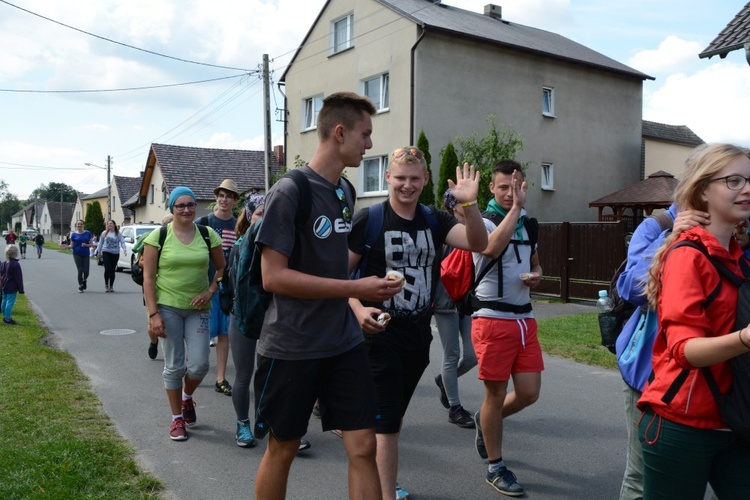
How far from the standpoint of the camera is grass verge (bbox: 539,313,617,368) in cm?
865

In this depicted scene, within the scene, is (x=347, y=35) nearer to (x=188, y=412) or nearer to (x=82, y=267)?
(x=82, y=267)

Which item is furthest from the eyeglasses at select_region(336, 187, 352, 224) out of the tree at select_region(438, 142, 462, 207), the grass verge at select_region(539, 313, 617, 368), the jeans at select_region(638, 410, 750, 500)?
the tree at select_region(438, 142, 462, 207)

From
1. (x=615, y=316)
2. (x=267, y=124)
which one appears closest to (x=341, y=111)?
(x=615, y=316)

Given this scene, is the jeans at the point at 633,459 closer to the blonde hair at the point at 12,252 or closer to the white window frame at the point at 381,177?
the blonde hair at the point at 12,252

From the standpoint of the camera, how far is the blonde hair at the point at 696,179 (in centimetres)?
243

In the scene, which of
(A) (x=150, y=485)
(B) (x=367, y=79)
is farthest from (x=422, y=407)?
(B) (x=367, y=79)

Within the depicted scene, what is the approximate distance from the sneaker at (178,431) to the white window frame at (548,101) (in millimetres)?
21326

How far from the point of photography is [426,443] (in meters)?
5.42

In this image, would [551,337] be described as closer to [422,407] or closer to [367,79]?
[422,407]

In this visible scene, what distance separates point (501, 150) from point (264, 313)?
16849 mm

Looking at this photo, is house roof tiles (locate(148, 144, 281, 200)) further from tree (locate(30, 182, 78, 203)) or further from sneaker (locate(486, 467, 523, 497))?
tree (locate(30, 182, 78, 203))

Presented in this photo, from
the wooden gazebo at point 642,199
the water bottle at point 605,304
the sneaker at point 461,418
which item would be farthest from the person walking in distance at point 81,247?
the water bottle at point 605,304

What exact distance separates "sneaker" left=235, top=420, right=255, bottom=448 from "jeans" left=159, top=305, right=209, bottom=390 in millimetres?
548

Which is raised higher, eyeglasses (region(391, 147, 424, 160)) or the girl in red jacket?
eyeglasses (region(391, 147, 424, 160))
